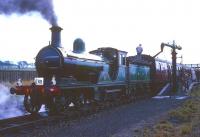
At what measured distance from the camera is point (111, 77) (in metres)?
19.7

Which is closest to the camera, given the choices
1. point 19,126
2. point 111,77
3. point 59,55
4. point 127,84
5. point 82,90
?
point 19,126

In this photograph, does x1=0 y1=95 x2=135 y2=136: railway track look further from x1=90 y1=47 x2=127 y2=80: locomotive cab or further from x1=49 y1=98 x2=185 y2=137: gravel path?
x1=90 y1=47 x2=127 y2=80: locomotive cab

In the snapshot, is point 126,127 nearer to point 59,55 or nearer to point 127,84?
point 59,55

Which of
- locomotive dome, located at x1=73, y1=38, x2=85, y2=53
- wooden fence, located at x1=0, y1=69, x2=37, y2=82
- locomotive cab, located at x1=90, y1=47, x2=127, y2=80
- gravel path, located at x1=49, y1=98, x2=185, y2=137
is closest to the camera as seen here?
gravel path, located at x1=49, y1=98, x2=185, y2=137

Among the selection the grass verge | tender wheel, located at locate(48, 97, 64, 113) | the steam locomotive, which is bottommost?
the grass verge

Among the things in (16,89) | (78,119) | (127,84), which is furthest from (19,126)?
(127,84)

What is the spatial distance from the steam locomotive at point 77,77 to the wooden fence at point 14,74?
27554 millimetres

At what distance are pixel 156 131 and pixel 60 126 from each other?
333 cm

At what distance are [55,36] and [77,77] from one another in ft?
8.27

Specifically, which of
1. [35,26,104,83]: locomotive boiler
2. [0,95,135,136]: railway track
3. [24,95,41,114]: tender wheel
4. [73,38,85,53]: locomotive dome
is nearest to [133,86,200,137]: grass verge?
[0,95,135,136]: railway track

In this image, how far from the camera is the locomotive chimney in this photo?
15086 millimetres

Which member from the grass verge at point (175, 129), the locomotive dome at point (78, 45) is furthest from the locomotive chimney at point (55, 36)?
the grass verge at point (175, 129)

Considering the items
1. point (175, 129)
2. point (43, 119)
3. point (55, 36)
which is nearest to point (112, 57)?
point (55, 36)

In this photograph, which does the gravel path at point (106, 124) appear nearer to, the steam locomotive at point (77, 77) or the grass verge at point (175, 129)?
the grass verge at point (175, 129)
